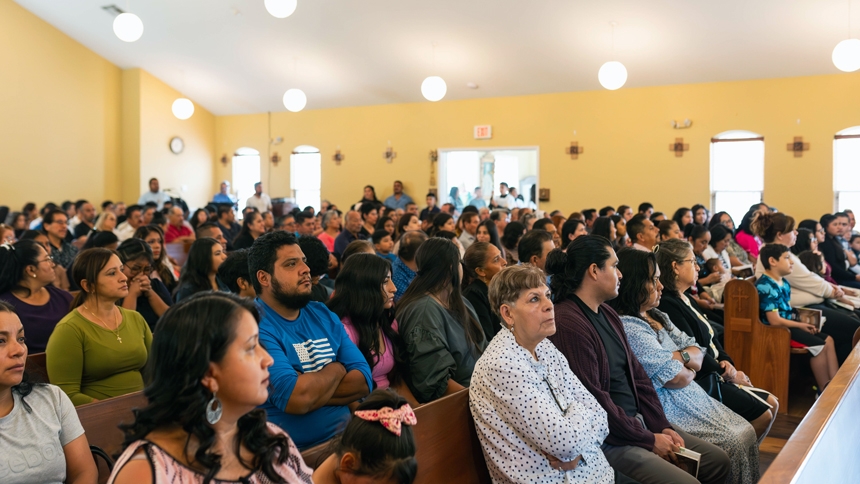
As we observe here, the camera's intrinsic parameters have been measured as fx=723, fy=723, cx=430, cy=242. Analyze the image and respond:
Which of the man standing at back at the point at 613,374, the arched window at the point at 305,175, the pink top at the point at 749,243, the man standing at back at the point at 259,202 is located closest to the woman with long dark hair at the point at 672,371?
the man standing at back at the point at 613,374

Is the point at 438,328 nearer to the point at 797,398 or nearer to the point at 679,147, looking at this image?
the point at 797,398

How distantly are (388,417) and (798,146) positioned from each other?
970cm

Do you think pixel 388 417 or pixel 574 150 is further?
pixel 574 150

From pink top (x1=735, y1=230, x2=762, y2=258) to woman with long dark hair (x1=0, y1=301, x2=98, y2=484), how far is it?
6517mm

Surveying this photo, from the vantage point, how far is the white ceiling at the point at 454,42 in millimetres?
8477

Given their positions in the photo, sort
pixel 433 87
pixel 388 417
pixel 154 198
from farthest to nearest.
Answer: pixel 154 198
pixel 433 87
pixel 388 417

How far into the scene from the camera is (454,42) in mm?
9734

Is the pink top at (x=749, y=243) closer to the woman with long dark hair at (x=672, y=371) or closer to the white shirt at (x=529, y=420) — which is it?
the woman with long dark hair at (x=672, y=371)

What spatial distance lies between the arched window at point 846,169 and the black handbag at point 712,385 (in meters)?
7.64

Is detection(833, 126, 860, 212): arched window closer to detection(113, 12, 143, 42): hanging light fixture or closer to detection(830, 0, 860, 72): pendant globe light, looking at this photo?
detection(830, 0, 860, 72): pendant globe light

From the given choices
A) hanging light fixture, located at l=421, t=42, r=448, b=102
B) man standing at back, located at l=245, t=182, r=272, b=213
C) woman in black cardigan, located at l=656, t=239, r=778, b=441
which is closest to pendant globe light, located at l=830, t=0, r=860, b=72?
hanging light fixture, located at l=421, t=42, r=448, b=102

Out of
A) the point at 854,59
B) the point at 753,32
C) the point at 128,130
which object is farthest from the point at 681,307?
the point at 128,130

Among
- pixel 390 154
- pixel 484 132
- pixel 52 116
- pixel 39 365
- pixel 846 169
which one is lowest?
pixel 39 365

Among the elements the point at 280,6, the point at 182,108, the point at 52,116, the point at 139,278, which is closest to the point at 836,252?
the point at 280,6
